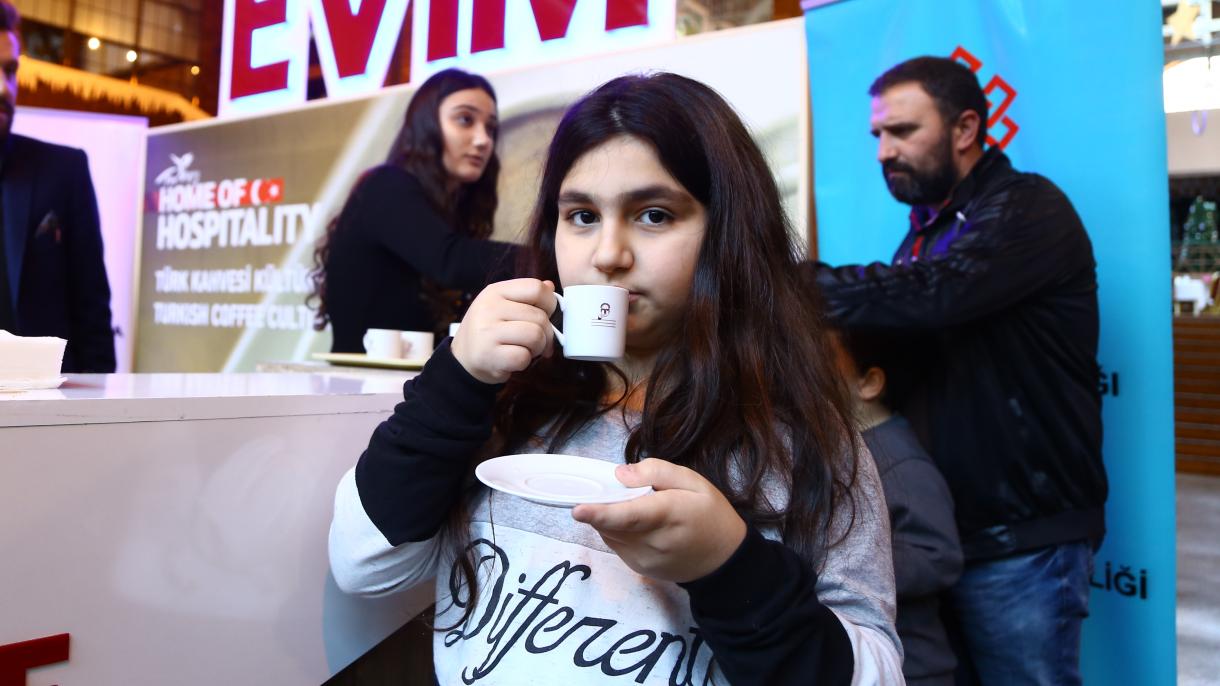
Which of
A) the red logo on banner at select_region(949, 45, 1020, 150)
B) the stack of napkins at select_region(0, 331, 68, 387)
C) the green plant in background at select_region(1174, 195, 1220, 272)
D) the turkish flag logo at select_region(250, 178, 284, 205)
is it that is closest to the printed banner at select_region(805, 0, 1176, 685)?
the red logo on banner at select_region(949, 45, 1020, 150)

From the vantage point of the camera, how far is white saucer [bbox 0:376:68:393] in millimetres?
877

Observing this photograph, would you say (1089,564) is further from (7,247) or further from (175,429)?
(7,247)

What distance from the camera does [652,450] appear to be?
2.61 ft

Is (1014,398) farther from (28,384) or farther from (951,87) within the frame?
(28,384)

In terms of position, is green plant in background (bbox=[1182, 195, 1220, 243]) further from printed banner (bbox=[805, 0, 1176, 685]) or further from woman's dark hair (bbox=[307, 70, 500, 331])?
woman's dark hair (bbox=[307, 70, 500, 331])

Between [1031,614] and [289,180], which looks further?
[289,180]

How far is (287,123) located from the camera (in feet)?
10.8

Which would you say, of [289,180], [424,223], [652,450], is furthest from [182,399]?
[289,180]

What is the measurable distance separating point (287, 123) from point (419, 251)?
1.44 meters

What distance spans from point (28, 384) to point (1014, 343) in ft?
5.82

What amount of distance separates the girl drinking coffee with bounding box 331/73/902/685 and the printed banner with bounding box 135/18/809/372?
144cm

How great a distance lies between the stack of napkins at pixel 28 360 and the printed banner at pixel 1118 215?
77.8 inches

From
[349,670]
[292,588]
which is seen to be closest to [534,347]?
[292,588]

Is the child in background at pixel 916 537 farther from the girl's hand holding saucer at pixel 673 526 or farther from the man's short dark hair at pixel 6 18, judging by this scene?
the man's short dark hair at pixel 6 18
